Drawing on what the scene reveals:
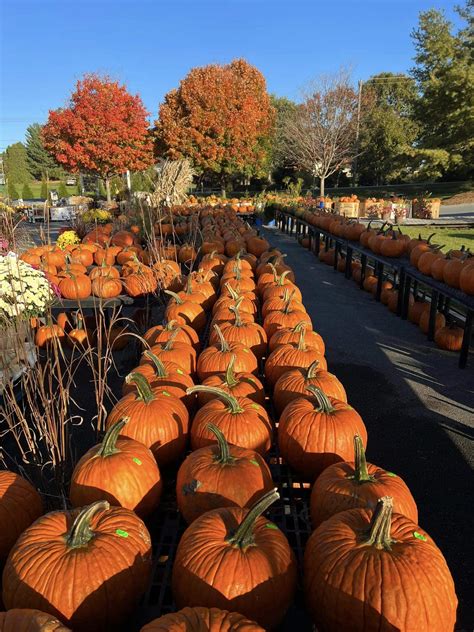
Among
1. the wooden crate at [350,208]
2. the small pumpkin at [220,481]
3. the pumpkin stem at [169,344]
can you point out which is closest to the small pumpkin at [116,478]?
the small pumpkin at [220,481]

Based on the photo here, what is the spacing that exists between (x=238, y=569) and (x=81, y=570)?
45 cm

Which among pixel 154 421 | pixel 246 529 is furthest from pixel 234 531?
pixel 154 421

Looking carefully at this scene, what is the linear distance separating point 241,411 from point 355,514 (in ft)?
2.57

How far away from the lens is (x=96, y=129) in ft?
75.8

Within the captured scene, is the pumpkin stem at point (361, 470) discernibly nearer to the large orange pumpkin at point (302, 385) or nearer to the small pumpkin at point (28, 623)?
the large orange pumpkin at point (302, 385)

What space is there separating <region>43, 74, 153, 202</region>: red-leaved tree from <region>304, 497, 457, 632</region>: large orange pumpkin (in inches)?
937

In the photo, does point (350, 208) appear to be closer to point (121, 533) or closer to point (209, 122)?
point (209, 122)

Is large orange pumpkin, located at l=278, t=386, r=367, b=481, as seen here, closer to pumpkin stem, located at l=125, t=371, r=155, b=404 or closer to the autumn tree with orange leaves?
pumpkin stem, located at l=125, t=371, r=155, b=404

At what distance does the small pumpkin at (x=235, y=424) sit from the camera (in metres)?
2.06

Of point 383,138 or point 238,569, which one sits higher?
point 383,138

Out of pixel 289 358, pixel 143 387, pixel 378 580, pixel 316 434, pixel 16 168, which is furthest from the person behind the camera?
pixel 16 168

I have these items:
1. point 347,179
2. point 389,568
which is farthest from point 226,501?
point 347,179

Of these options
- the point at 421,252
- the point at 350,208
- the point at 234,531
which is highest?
the point at 350,208

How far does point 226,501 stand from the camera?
5.45ft
